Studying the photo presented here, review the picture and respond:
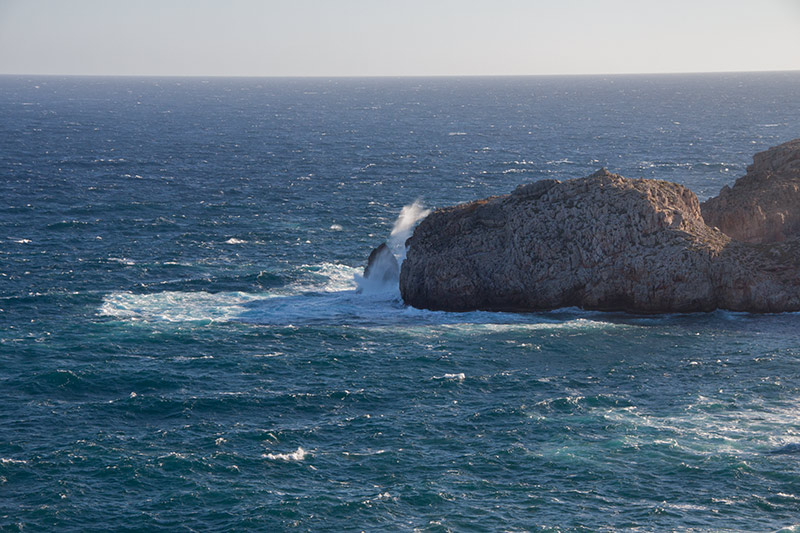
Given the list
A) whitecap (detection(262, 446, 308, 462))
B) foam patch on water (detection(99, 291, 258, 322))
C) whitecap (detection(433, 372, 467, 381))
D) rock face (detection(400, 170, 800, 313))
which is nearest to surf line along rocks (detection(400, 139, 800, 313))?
rock face (detection(400, 170, 800, 313))

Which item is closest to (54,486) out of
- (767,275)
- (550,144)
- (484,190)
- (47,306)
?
(47,306)

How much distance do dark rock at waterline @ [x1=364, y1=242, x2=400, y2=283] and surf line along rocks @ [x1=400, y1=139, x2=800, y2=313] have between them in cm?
404

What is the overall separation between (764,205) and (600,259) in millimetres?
18203

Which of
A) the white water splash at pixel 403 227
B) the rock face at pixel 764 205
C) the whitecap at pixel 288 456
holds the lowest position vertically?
the whitecap at pixel 288 456

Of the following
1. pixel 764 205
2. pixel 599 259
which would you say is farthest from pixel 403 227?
pixel 764 205

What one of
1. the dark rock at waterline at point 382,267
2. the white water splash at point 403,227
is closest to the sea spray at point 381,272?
the dark rock at waterline at point 382,267

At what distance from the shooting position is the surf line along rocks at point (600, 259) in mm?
65812

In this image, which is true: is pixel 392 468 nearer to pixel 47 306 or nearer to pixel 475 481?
pixel 475 481

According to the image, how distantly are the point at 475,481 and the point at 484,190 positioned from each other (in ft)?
265

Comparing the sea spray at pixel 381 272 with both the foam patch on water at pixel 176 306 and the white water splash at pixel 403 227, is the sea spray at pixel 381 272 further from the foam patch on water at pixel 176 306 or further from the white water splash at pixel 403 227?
the foam patch on water at pixel 176 306

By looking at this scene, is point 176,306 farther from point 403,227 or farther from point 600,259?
point 600,259

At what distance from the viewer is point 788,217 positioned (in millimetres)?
73188

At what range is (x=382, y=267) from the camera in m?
75.6

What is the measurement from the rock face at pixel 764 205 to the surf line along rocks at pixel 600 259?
Answer: 3.63 m
